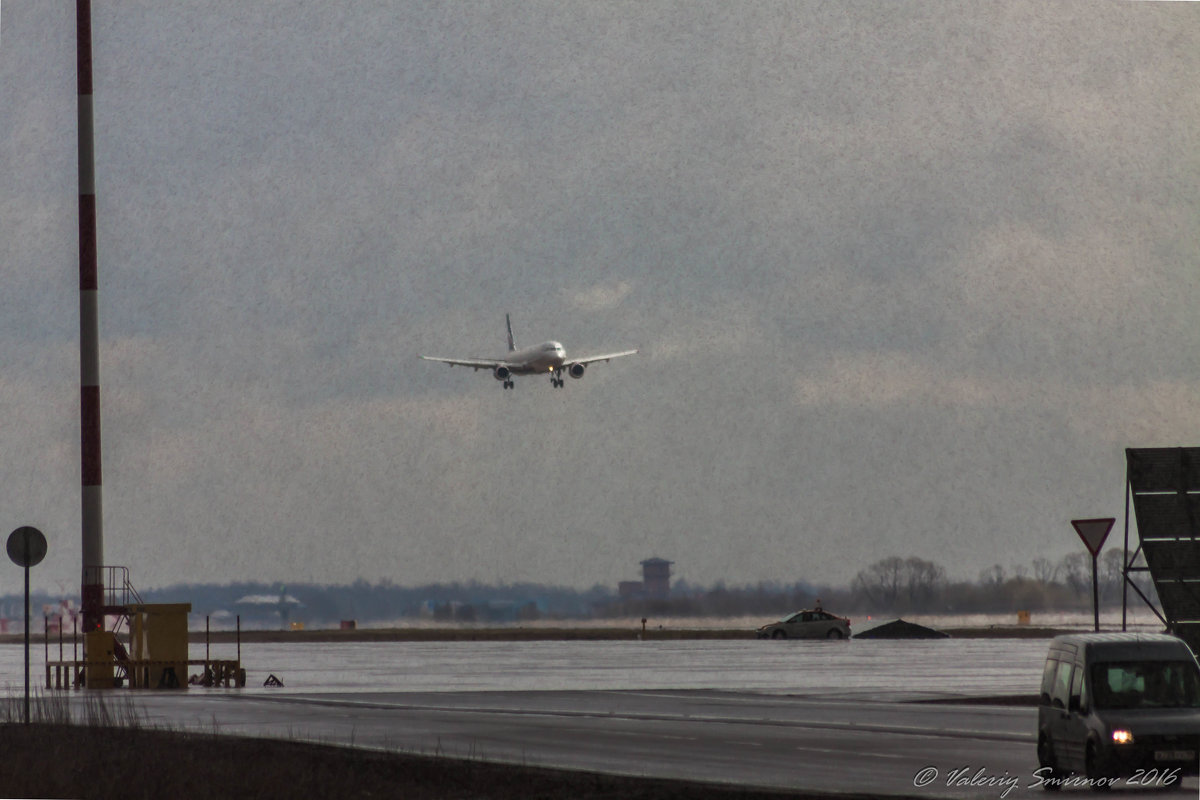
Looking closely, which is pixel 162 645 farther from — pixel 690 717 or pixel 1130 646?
pixel 1130 646

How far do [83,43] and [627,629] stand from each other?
87355 millimetres

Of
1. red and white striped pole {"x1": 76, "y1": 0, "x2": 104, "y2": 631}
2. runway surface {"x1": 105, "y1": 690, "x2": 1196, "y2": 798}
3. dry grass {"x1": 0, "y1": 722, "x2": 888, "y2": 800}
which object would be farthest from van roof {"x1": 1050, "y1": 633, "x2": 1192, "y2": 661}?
red and white striped pole {"x1": 76, "y1": 0, "x2": 104, "y2": 631}

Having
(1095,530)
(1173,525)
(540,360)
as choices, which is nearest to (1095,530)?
(1095,530)

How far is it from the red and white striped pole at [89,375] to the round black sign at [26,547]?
68.6 feet

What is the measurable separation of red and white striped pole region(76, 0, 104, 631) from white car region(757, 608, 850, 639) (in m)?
40.8

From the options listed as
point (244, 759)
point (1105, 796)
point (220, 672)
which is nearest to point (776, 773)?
point (1105, 796)

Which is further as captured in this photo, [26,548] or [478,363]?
[478,363]

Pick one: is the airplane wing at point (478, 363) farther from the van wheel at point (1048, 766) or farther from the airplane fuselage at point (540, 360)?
the van wheel at point (1048, 766)

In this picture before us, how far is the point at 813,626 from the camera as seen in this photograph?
8144cm

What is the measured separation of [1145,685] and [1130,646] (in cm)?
47

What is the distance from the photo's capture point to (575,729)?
27203 mm

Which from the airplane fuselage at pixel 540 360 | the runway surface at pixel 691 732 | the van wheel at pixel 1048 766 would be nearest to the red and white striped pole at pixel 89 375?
the runway surface at pixel 691 732

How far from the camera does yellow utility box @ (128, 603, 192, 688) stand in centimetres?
4603

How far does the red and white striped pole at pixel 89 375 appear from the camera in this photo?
1847 inches
